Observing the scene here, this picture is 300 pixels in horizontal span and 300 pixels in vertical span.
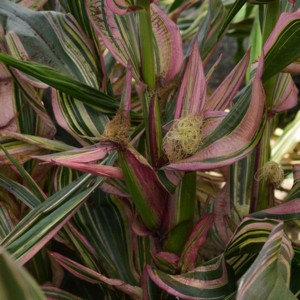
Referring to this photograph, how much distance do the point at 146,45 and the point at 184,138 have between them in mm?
98

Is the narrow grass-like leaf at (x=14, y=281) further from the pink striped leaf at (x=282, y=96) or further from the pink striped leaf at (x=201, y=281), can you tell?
the pink striped leaf at (x=282, y=96)

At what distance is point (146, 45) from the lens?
1.75 feet

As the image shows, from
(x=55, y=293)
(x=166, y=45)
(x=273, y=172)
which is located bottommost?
(x=55, y=293)

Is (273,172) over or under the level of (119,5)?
under

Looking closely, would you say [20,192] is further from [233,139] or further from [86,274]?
[233,139]

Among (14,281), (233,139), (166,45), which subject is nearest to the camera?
(14,281)

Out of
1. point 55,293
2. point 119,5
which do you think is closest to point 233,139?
point 119,5

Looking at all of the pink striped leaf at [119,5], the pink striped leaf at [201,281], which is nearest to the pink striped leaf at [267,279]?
the pink striped leaf at [201,281]

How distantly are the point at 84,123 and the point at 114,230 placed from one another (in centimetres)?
13

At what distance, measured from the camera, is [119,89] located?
838 millimetres

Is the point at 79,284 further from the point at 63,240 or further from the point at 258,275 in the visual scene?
the point at 258,275

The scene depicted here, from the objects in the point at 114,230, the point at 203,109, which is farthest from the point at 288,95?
the point at 114,230

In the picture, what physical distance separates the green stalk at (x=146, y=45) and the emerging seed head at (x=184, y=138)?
6 cm

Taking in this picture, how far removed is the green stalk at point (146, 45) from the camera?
52 cm
